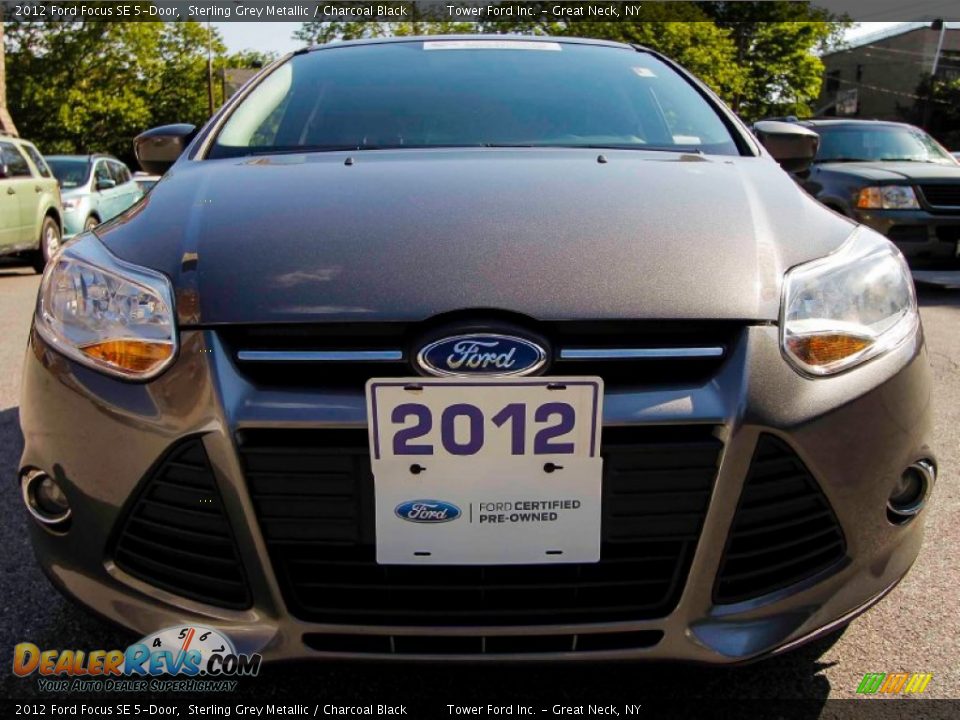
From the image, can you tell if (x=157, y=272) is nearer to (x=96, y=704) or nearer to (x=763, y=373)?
(x=96, y=704)

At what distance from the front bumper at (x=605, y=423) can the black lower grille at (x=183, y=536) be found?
18 millimetres

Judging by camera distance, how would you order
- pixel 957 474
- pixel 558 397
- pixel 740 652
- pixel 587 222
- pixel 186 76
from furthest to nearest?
pixel 186 76 → pixel 957 474 → pixel 587 222 → pixel 740 652 → pixel 558 397

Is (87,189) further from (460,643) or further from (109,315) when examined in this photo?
(460,643)

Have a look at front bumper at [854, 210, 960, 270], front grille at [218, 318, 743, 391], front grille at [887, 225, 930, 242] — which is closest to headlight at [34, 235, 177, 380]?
front grille at [218, 318, 743, 391]

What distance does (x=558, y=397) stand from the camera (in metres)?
1.42

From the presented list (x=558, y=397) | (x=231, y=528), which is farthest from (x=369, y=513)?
(x=558, y=397)

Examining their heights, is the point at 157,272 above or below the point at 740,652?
above

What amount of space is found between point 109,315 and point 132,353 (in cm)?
10

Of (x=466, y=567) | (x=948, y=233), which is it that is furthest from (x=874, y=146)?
(x=466, y=567)

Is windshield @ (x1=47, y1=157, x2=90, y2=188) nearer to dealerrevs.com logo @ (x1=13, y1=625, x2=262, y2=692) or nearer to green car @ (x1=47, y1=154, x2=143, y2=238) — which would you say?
green car @ (x1=47, y1=154, x2=143, y2=238)

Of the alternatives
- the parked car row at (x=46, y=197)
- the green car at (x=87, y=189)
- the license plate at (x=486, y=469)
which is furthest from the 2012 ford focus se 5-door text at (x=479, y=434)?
the green car at (x=87, y=189)

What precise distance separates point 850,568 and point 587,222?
0.79m

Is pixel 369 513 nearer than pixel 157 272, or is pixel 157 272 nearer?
pixel 369 513

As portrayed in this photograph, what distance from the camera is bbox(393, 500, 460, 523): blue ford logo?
145cm
